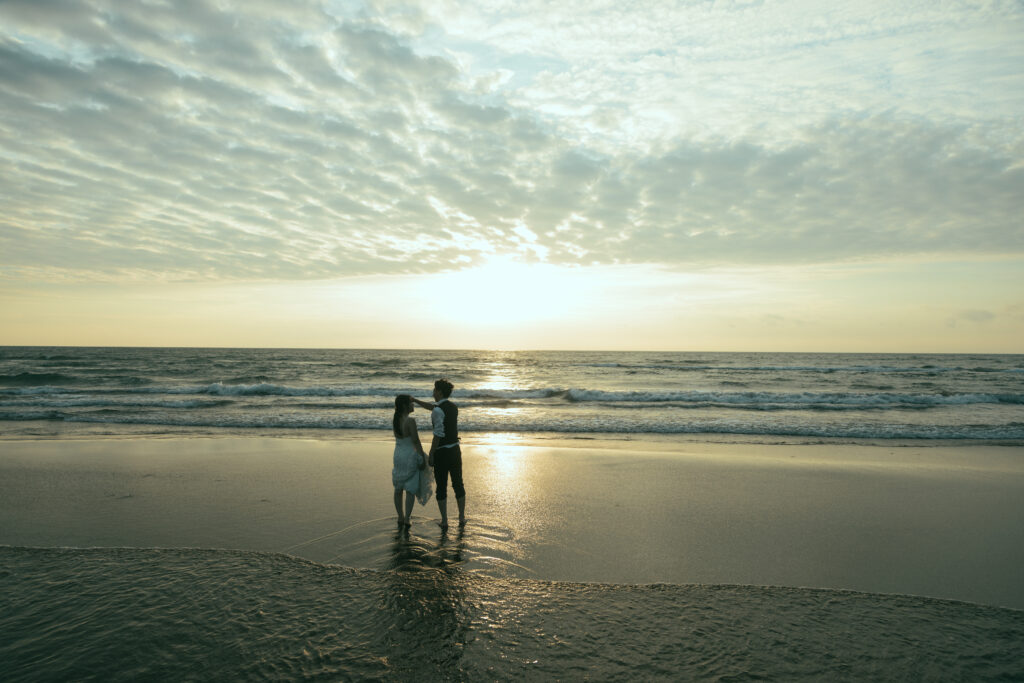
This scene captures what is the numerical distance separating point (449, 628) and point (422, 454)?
2970 mm

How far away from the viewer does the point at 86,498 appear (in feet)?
27.0

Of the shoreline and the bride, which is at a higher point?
the bride

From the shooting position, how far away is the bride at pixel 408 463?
22.4ft

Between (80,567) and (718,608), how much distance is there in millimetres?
6247

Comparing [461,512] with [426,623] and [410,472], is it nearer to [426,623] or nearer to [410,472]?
[410,472]

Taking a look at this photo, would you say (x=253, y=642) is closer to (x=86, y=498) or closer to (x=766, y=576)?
(x=766, y=576)

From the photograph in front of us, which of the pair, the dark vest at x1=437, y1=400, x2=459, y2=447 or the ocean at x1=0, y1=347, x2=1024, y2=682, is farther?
the dark vest at x1=437, y1=400, x2=459, y2=447

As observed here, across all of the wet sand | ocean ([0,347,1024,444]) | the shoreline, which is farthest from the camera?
ocean ([0,347,1024,444])

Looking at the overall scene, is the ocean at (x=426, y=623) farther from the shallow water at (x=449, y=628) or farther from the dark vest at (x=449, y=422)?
the dark vest at (x=449, y=422)

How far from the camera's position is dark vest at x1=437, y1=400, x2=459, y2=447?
688 centimetres

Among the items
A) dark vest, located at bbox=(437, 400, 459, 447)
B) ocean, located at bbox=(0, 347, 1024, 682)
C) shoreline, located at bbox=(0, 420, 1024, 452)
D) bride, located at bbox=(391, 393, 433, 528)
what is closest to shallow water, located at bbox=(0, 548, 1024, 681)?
ocean, located at bbox=(0, 347, 1024, 682)

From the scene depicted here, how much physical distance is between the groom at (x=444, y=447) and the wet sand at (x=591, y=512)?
17.4 inches

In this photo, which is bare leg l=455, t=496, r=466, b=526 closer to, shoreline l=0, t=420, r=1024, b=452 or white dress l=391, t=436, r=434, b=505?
white dress l=391, t=436, r=434, b=505

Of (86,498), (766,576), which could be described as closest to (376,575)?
(766,576)
